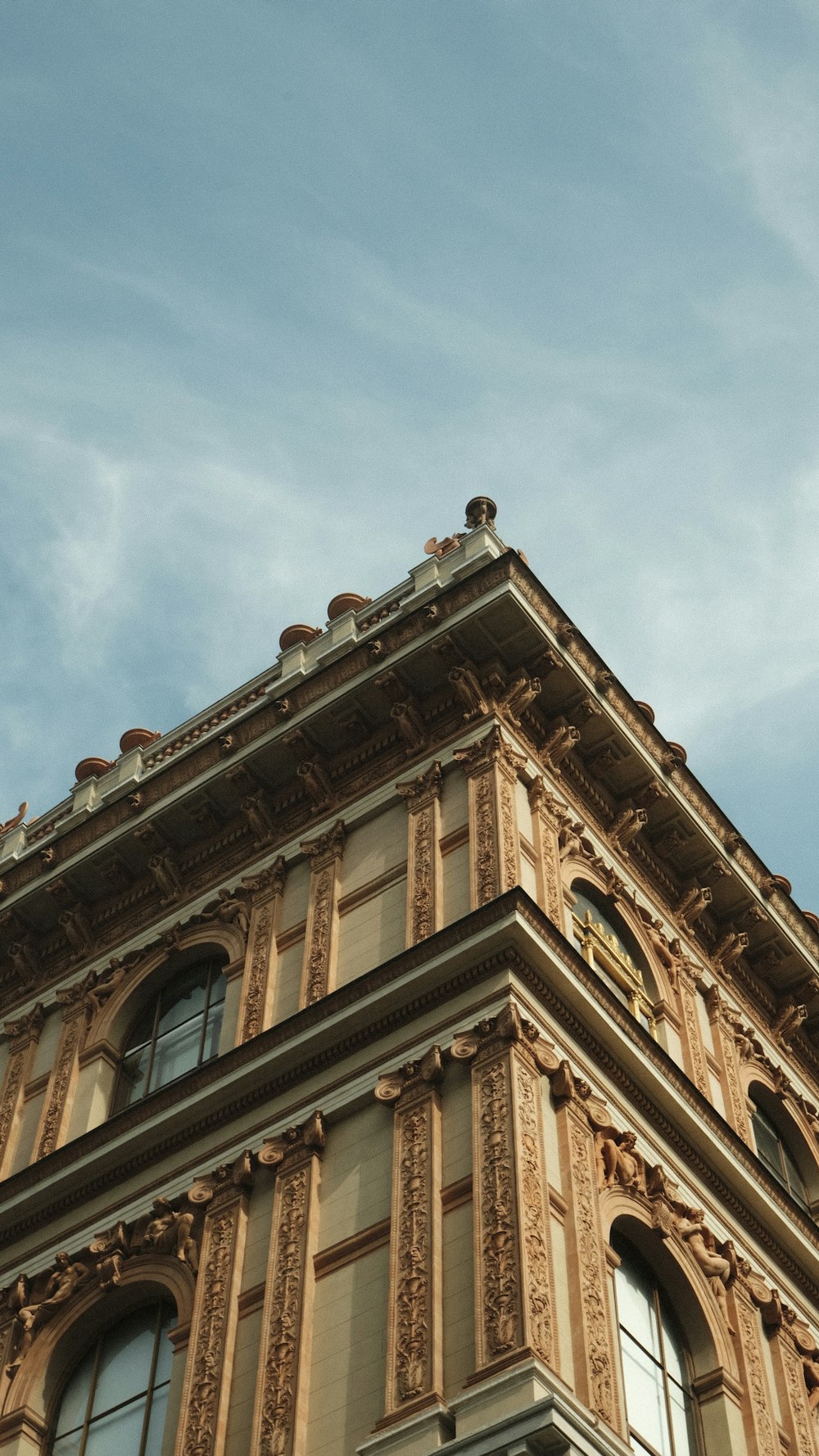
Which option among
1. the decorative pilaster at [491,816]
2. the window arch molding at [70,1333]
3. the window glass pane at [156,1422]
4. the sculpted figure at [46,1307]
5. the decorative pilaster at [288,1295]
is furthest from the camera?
the decorative pilaster at [491,816]

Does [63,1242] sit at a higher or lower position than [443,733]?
lower

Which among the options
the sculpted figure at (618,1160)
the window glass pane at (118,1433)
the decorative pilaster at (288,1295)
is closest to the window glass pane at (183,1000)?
the decorative pilaster at (288,1295)

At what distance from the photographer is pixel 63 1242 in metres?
21.6

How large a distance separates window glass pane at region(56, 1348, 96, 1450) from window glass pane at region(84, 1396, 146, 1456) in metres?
0.30

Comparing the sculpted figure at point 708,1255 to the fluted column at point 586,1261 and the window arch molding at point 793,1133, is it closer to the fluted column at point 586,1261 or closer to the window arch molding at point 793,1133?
the fluted column at point 586,1261

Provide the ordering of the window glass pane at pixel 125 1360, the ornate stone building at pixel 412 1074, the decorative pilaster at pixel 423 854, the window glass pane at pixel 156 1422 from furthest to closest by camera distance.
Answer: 1. the decorative pilaster at pixel 423 854
2. the window glass pane at pixel 125 1360
3. the window glass pane at pixel 156 1422
4. the ornate stone building at pixel 412 1074

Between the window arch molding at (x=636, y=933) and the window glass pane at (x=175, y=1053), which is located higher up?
the window arch molding at (x=636, y=933)

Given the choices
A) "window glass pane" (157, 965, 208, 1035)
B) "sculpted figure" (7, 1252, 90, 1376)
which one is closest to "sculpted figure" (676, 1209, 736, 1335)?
"sculpted figure" (7, 1252, 90, 1376)

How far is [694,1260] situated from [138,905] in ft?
31.2

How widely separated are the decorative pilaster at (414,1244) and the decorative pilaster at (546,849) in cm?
312

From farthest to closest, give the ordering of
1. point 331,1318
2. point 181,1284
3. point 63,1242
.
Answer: point 63,1242 < point 181,1284 < point 331,1318

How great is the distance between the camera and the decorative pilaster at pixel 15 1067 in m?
24.6

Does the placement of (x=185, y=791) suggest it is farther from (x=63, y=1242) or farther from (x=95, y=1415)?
(x=95, y=1415)

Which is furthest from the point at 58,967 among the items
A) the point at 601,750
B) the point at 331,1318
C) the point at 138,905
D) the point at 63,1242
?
the point at 331,1318
